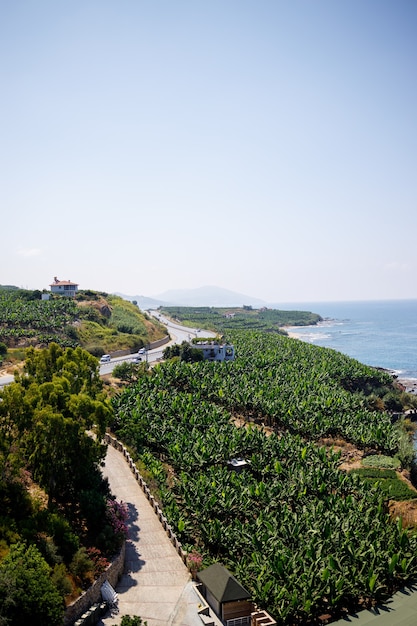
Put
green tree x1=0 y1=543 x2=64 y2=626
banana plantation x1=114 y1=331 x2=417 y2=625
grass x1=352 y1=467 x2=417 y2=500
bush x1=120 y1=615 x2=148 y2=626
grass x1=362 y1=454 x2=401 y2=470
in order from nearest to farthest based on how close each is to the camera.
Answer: green tree x1=0 y1=543 x2=64 y2=626
bush x1=120 y1=615 x2=148 y2=626
banana plantation x1=114 y1=331 x2=417 y2=625
grass x1=352 y1=467 x2=417 y2=500
grass x1=362 y1=454 x2=401 y2=470

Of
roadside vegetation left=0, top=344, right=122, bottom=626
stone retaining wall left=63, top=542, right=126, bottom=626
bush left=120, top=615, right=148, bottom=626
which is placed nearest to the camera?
roadside vegetation left=0, top=344, right=122, bottom=626

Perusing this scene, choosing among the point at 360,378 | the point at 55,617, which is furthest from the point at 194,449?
the point at 360,378

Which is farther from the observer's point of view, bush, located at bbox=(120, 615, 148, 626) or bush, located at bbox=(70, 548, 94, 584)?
bush, located at bbox=(70, 548, 94, 584)

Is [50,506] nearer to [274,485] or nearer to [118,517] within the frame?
[118,517]

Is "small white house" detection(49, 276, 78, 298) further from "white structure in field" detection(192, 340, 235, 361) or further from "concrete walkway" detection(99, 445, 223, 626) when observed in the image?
"concrete walkway" detection(99, 445, 223, 626)

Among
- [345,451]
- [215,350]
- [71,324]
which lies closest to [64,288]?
[71,324]

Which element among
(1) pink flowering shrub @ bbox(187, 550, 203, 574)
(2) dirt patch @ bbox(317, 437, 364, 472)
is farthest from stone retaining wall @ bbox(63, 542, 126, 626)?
(2) dirt patch @ bbox(317, 437, 364, 472)
